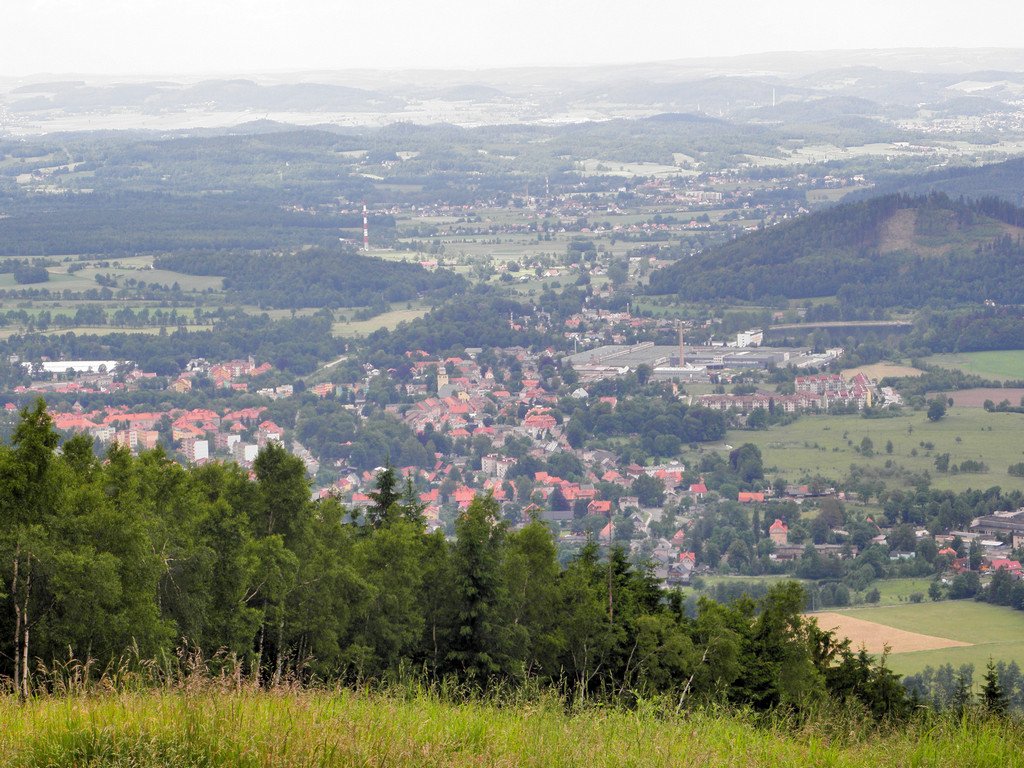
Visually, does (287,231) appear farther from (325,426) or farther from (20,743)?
(20,743)

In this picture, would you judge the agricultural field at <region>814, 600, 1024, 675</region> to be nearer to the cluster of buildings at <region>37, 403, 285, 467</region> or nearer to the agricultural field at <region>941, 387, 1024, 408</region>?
the cluster of buildings at <region>37, 403, 285, 467</region>

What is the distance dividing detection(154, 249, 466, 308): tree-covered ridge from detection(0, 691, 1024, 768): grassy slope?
65.7 metres

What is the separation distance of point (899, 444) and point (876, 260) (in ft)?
109

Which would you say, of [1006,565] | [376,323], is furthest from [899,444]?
[376,323]

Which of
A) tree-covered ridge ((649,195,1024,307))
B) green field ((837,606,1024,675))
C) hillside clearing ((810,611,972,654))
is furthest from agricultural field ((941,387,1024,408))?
hillside clearing ((810,611,972,654))

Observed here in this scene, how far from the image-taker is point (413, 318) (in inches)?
2677

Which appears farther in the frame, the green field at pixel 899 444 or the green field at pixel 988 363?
the green field at pixel 988 363

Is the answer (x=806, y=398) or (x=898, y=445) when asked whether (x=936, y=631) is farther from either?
(x=806, y=398)

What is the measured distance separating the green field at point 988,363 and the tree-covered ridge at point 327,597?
139 ft

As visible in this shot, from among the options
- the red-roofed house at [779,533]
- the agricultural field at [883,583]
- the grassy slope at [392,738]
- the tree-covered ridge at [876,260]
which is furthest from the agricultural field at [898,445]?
the grassy slope at [392,738]

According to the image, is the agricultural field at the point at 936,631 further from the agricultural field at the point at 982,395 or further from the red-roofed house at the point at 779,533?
the agricultural field at the point at 982,395

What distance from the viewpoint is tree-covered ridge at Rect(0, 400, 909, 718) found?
9.77 metres

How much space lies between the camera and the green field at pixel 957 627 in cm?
Answer: 2275

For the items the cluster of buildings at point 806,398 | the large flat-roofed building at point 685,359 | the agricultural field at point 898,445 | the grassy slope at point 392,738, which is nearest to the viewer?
the grassy slope at point 392,738
